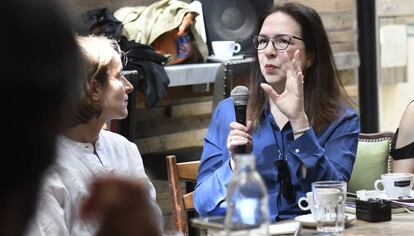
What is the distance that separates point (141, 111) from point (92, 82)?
2787 mm

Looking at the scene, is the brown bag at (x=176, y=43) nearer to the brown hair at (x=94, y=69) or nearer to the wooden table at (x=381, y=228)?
the brown hair at (x=94, y=69)

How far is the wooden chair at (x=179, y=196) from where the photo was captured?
9.01 ft

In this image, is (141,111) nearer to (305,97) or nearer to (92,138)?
(305,97)

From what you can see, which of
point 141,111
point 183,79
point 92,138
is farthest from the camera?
point 141,111

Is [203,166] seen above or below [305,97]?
below

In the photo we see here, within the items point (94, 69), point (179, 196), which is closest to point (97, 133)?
point (94, 69)

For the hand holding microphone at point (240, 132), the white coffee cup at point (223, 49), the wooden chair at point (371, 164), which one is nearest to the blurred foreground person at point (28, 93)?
the hand holding microphone at point (240, 132)

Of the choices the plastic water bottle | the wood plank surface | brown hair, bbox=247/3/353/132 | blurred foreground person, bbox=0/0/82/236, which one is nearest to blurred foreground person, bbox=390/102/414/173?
brown hair, bbox=247/3/353/132

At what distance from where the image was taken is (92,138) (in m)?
2.25

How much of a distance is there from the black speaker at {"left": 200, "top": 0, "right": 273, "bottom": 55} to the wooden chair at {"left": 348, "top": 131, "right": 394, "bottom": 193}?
191cm

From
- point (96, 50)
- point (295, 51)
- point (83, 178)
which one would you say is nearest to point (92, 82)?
point (96, 50)

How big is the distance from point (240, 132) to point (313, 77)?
512 millimetres

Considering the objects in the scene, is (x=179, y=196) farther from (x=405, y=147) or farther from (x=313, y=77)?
(x=405, y=147)

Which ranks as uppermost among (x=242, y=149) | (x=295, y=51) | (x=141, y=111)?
(x=295, y=51)
